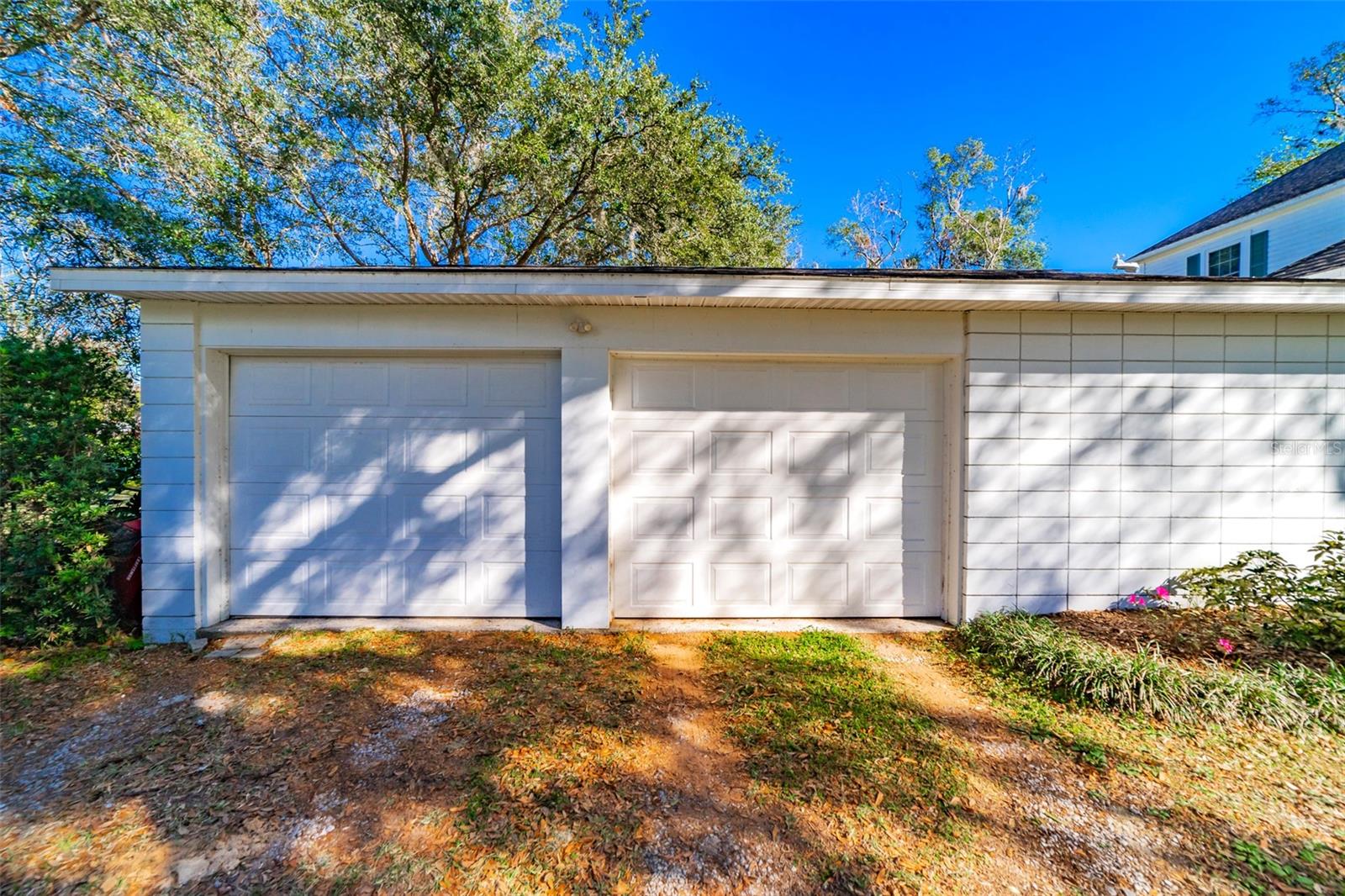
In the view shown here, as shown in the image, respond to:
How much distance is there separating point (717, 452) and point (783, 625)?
1466 mm

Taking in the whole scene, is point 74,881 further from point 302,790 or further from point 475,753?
point 475,753

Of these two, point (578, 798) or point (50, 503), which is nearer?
point (578, 798)

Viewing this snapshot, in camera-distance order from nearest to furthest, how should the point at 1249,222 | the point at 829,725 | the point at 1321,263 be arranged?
the point at 829,725 < the point at 1321,263 < the point at 1249,222

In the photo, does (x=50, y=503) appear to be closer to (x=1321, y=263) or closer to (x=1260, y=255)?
(x=1321, y=263)

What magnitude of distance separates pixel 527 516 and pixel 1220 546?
214 inches

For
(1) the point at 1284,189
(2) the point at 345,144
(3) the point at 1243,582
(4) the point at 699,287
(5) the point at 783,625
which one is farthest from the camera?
(1) the point at 1284,189

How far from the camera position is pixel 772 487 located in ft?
13.0

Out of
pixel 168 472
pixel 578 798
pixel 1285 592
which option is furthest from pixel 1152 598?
pixel 168 472

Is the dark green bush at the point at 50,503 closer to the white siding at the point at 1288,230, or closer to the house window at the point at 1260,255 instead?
the white siding at the point at 1288,230

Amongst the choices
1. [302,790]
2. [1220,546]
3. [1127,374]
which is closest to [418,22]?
[302,790]

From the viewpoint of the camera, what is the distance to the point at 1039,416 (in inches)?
150

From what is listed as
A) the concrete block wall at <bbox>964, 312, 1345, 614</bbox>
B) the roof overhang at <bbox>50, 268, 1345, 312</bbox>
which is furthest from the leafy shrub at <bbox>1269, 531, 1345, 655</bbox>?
the roof overhang at <bbox>50, 268, 1345, 312</bbox>

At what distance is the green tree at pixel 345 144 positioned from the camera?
495cm

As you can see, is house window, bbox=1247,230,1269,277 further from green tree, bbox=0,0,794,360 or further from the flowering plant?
the flowering plant
